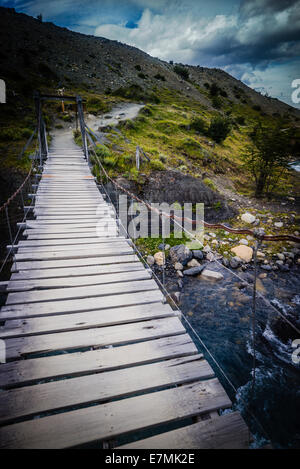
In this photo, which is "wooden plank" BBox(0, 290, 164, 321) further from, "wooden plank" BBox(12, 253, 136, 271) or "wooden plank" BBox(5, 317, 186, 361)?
"wooden plank" BBox(12, 253, 136, 271)

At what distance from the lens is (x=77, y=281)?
3.26 meters

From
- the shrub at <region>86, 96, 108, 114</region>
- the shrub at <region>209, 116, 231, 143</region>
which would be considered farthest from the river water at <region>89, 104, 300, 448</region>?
the shrub at <region>86, 96, 108, 114</region>

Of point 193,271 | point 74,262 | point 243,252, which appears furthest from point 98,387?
point 243,252

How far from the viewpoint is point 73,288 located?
3.12 metres

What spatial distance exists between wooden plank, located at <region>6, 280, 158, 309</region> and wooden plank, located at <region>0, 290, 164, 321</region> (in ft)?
0.20

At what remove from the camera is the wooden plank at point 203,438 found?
5.14 feet

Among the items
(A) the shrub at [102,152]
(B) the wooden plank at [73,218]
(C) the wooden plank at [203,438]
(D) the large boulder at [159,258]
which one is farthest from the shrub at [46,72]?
(C) the wooden plank at [203,438]

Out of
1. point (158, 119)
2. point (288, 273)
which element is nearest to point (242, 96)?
point (158, 119)

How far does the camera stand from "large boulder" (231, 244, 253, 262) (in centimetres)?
655

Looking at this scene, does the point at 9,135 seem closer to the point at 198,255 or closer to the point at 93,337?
the point at 198,255

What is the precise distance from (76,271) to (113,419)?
2.19 m
